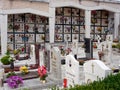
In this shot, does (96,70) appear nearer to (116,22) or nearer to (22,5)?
(22,5)

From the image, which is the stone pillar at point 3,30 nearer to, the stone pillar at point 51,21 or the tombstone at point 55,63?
the stone pillar at point 51,21

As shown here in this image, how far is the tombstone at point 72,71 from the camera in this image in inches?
303

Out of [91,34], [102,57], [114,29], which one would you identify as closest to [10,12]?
[102,57]

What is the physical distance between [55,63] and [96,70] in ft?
9.86

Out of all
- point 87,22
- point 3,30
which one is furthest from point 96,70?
point 87,22

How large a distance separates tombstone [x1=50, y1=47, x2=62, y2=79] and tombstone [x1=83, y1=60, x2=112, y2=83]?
2.18m

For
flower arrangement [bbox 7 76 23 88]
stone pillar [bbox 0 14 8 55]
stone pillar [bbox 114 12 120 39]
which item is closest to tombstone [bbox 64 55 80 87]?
flower arrangement [bbox 7 76 23 88]

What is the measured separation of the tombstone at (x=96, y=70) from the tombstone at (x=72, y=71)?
0.47m

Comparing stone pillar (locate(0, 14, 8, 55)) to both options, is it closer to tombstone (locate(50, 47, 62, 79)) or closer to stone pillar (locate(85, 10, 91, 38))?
tombstone (locate(50, 47, 62, 79))

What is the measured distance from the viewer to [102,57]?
42.3 ft

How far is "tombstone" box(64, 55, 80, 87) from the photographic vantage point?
770 centimetres

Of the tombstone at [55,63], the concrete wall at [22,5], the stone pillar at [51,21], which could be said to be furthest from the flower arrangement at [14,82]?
the stone pillar at [51,21]

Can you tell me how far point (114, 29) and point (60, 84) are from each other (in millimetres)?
10784

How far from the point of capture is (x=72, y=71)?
7957mm
